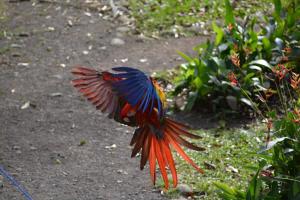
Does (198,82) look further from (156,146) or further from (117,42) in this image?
(156,146)

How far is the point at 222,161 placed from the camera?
4137 mm

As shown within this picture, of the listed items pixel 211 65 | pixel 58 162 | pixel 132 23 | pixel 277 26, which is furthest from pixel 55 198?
pixel 132 23

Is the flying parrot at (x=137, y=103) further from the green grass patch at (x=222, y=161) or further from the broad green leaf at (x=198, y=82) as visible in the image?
the broad green leaf at (x=198, y=82)

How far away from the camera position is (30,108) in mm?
4914

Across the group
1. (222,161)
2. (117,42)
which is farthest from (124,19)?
(222,161)

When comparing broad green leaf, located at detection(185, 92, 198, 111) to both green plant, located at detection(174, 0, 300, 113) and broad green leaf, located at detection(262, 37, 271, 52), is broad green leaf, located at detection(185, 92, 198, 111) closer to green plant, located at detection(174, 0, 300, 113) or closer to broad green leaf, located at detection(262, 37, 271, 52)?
green plant, located at detection(174, 0, 300, 113)

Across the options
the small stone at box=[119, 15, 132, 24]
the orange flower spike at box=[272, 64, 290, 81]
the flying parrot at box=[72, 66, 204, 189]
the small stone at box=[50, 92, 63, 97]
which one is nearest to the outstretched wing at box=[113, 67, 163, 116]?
the flying parrot at box=[72, 66, 204, 189]

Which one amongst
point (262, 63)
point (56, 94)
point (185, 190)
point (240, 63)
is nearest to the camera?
point (185, 190)

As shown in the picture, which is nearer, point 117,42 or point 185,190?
point 185,190

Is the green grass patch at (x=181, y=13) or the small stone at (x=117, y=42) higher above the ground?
the green grass patch at (x=181, y=13)

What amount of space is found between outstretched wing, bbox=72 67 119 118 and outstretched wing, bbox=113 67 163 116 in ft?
0.25

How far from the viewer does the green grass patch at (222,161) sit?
3838mm

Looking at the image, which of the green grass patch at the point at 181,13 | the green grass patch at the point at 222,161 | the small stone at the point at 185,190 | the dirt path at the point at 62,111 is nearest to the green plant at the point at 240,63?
the green grass patch at the point at 222,161

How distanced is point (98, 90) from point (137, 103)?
0.18 meters
